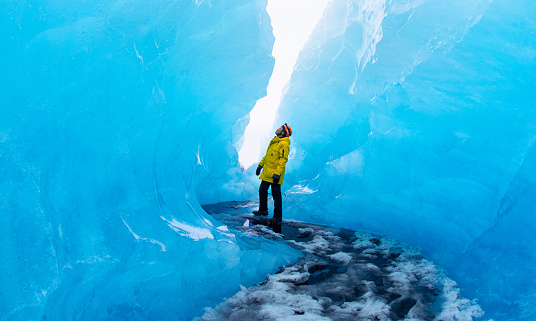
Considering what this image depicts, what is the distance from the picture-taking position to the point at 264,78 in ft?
19.5

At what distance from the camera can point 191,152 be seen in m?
3.94

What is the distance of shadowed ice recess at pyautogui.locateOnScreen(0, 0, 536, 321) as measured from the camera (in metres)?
2.12

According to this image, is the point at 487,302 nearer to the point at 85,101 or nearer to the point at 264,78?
the point at 85,101

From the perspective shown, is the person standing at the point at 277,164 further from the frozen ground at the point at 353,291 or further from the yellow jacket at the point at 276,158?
the frozen ground at the point at 353,291

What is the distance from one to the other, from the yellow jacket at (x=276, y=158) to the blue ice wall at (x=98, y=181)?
2195 millimetres

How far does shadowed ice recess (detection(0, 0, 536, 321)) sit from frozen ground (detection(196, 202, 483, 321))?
0.38ft

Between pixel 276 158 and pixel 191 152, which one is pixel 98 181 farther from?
pixel 276 158

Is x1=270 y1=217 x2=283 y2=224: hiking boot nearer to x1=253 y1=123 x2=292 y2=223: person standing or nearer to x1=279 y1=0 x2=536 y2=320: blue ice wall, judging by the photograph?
x1=253 y1=123 x2=292 y2=223: person standing

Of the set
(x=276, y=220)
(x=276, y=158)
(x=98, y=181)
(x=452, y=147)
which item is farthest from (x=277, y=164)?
(x=98, y=181)

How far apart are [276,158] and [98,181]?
346 cm

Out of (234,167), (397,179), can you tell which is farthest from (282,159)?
(234,167)

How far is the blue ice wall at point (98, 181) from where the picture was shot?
2.00m

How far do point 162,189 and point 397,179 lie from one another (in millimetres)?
2909

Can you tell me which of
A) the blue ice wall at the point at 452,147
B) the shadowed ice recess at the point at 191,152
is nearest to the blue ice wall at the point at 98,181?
the shadowed ice recess at the point at 191,152
